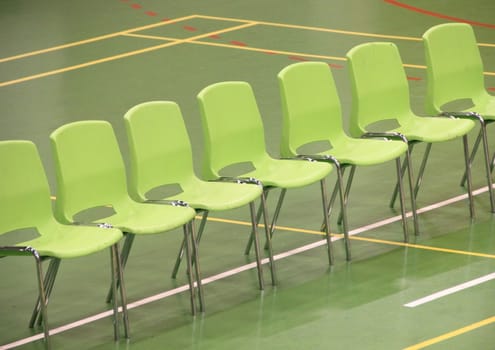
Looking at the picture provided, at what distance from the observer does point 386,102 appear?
9.94m

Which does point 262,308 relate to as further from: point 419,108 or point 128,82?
point 128,82

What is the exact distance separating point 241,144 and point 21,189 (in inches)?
69.8

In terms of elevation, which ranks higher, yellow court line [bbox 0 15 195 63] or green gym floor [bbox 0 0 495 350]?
yellow court line [bbox 0 15 195 63]

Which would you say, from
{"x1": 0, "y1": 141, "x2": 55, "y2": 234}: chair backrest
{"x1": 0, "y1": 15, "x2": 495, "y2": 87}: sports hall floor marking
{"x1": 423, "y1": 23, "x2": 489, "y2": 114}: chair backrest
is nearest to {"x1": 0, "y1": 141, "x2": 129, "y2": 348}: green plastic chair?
{"x1": 0, "y1": 141, "x2": 55, "y2": 234}: chair backrest

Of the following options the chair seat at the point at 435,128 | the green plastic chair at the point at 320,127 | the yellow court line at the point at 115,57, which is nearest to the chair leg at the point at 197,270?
the green plastic chair at the point at 320,127

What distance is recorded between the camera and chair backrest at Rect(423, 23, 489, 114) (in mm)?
10219

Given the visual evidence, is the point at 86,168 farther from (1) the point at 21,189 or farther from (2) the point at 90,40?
(2) the point at 90,40

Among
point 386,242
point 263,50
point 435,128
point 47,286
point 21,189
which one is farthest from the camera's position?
point 263,50

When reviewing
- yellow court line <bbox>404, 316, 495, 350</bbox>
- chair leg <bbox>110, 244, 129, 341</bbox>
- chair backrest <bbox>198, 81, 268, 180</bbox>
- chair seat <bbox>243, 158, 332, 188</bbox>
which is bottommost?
yellow court line <bbox>404, 316, 495, 350</bbox>

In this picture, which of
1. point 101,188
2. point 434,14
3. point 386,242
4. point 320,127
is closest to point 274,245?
point 386,242

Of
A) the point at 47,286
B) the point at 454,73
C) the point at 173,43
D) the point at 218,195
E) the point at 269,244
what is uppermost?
the point at 454,73

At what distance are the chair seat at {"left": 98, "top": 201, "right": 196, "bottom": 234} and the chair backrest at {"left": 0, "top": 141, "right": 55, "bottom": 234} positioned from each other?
44 centimetres

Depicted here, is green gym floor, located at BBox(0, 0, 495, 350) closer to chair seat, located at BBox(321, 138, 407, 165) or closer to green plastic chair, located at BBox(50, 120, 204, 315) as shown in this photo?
green plastic chair, located at BBox(50, 120, 204, 315)

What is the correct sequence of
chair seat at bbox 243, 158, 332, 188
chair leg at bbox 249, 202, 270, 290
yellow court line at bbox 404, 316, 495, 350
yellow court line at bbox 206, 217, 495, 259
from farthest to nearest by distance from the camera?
yellow court line at bbox 206, 217, 495, 259
chair seat at bbox 243, 158, 332, 188
chair leg at bbox 249, 202, 270, 290
yellow court line at bbox 404, 316, 495, 350
